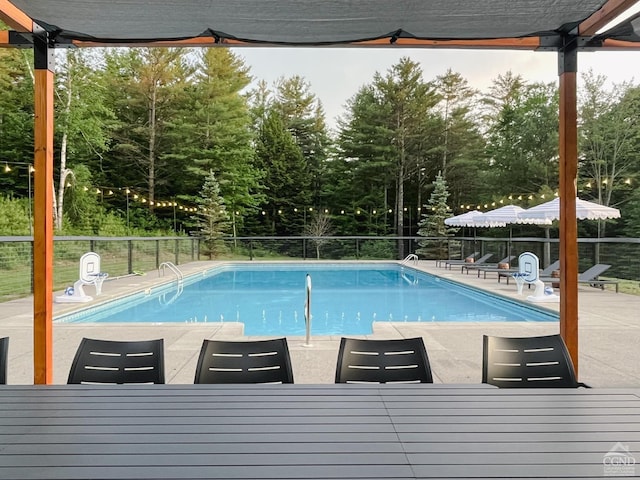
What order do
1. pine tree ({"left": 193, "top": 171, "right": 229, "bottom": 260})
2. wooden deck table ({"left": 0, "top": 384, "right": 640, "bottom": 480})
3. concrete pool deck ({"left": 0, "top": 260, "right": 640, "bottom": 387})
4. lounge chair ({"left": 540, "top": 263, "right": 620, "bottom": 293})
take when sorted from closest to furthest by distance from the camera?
wooden deck table ({"left": 0, "top": 384, "right": 640, "bottom": 480}) < concrete pool deck ({"left": 0, "top": 260, "right": 640, "bottom": 387}) < lounge chair ({"left": 540, "top": 263, "right": 620, "bottom": 293}) < pine tree ({"left": 193, "top": 171, "right": 229, "bottom": 260})

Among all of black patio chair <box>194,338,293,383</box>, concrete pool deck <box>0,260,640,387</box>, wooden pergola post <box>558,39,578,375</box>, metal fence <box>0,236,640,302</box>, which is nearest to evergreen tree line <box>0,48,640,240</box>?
metal fence <box>0,236,640,302</box>

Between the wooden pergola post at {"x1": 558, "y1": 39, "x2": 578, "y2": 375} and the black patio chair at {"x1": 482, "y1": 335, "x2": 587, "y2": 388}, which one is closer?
the black patio chair at {"x1": 482, "y1": 335, "x2": 587, "y2": 388}

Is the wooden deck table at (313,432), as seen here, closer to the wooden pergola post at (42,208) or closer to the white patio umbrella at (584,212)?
the wooden pergola post at (42,208)

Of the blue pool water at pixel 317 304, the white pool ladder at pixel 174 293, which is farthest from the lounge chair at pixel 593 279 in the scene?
the white pool ladder at pixel 174 293

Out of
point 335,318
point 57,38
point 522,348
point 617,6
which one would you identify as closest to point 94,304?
point 335,318

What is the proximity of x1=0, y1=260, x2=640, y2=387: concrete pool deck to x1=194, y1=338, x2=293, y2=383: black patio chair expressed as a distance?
4.33 feet

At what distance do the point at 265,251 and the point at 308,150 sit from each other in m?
8.52

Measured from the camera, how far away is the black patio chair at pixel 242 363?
212 cm

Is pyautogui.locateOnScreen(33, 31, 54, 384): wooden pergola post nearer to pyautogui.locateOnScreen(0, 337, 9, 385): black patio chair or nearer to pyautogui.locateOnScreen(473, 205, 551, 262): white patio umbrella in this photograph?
pyautogui.locateOnScreen(0, 337, 9, 385): black patio chair

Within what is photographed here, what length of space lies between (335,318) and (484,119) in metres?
18.1

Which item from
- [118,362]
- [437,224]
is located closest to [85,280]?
[118,362]

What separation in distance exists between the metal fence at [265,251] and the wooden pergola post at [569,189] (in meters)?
6.95

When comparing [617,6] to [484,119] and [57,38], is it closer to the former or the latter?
[57,38]

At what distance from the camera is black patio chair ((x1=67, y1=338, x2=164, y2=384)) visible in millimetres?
2125
